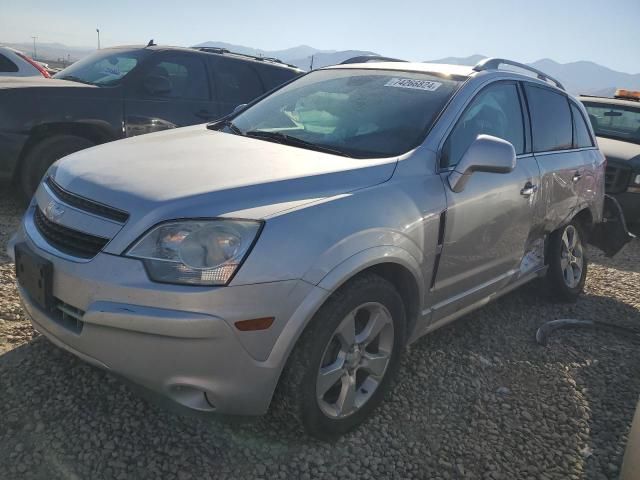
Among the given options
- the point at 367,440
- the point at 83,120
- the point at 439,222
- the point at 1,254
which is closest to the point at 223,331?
the point at 367,440

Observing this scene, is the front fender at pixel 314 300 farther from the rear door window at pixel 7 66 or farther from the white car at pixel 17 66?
the rear door window at pixel 7 66

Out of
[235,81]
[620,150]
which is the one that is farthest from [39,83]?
[620,150]

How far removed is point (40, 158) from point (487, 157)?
391 cm

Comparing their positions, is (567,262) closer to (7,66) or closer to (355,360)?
(355,360)

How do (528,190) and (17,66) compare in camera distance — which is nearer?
(528,190)

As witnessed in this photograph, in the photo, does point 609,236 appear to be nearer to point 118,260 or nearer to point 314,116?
point 314,116

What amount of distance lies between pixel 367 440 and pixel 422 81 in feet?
6.47

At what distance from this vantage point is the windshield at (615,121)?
313 inches

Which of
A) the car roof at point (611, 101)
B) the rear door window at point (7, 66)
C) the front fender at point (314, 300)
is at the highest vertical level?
the car roof at point (611, 101)

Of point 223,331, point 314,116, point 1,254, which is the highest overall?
point 314,116

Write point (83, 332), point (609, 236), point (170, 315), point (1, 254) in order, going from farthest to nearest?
1. point (609, 236)
2. point (1, 254)
3. point (83, 332)
4. point (170, 315)

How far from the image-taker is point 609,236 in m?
4.80

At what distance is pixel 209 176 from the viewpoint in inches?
86.6

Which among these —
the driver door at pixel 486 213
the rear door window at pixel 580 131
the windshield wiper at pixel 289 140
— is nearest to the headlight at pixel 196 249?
the windshield wiper at pixel 289 140
